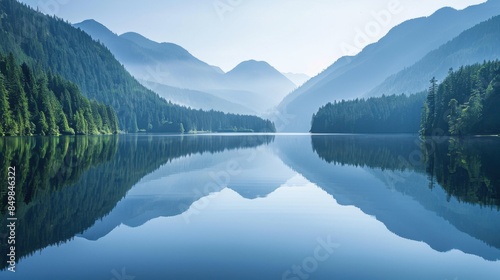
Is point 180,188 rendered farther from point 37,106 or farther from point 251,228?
point 37,106

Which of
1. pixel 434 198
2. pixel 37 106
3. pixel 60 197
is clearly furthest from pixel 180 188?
pixel 37 106

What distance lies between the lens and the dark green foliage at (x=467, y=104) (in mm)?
129500

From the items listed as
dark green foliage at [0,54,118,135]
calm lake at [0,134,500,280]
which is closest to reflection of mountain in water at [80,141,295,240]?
calm lake at [0,134,500,280]

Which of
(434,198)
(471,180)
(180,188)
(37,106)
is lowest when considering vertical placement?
(180,188)

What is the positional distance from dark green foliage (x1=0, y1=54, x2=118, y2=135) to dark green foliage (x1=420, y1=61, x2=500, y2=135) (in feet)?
424

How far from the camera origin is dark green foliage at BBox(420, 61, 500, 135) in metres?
130

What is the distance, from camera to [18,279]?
11.8 meters

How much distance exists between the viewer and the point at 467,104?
132 m

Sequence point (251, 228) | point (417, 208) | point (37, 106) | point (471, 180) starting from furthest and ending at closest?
point (37, 106), point (471, 180), point (417, 208), point (251, 228)

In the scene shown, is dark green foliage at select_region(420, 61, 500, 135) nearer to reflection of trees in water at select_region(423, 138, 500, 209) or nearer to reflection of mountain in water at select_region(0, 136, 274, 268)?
reflection of trees in water at select_region(423, 138, 500, 209)

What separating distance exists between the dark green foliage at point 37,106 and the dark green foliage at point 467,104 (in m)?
129

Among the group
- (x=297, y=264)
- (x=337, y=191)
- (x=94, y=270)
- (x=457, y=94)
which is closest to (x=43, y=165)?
(x=337, y=191)

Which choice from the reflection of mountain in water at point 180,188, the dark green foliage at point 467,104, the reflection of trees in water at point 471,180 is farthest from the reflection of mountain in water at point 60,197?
the dark green foliage at point 467,104

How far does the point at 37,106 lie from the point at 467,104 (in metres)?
135
